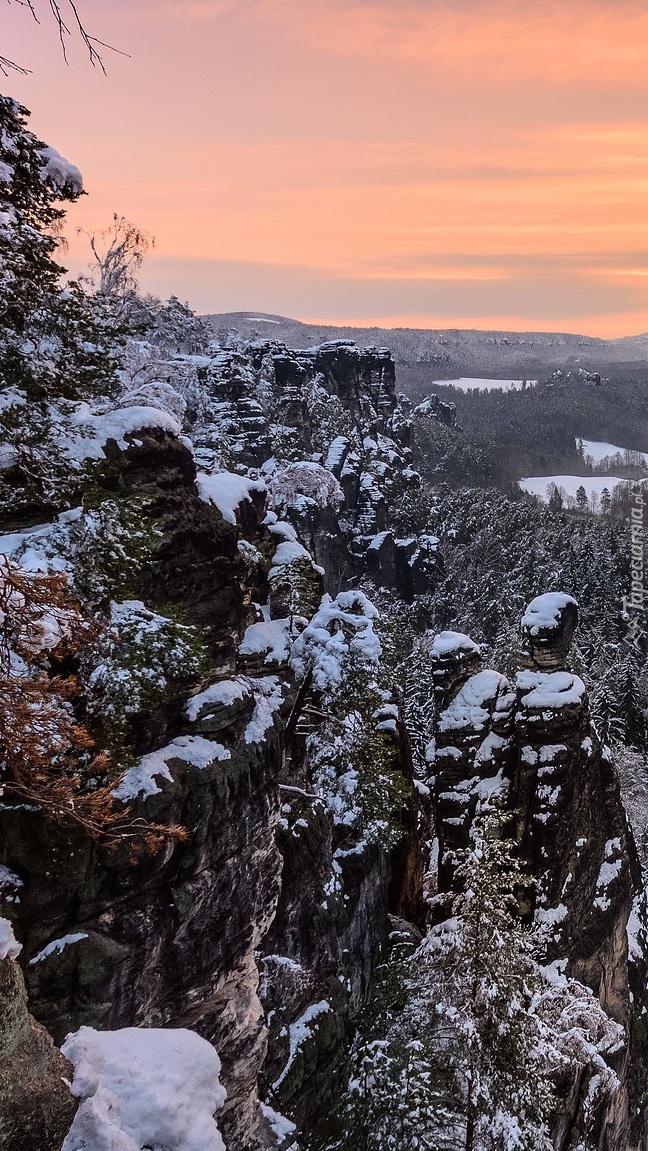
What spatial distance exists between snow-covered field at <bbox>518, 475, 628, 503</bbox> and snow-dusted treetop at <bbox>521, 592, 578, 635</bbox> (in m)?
137

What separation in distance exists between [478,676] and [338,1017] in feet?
35.4

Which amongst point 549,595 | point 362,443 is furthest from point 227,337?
point 549,595

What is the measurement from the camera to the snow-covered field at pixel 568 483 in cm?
16438

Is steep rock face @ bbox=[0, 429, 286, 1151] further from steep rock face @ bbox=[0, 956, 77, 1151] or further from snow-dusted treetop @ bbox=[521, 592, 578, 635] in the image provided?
snow-dusted treetop @ bbox=[521, 592, 578, 635]

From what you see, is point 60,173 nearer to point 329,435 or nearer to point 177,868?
point 177,868

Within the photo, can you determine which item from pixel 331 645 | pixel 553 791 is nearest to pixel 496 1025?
pixel 553 791

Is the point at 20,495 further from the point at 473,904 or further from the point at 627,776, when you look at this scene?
the point at 627,776

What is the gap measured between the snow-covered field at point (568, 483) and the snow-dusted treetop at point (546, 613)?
137092 mm

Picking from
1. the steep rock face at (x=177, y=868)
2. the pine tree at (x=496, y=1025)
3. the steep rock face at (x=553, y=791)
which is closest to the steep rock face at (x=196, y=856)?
the steep rock face at (x=177, y=868)

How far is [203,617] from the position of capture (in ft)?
47.6

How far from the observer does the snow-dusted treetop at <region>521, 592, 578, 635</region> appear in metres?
21.7

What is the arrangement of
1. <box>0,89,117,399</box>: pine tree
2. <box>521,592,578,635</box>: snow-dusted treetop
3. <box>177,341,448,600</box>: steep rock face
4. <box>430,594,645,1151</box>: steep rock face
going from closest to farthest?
<box>0,89,117,399</box>: pine tree, <box>430,594,645,1151</box>: steep rock face, <box>521,592,578,635</box>: snow-dusted treetop, <box>177,341,448,600</box>: steep rock face

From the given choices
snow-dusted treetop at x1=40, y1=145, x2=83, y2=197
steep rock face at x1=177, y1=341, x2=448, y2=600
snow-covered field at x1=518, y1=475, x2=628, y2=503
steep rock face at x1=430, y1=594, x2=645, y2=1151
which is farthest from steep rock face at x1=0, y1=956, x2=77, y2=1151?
snow-covered field at x1=518, y1=475, x2=628, y2=503

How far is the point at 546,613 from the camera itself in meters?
21.9
